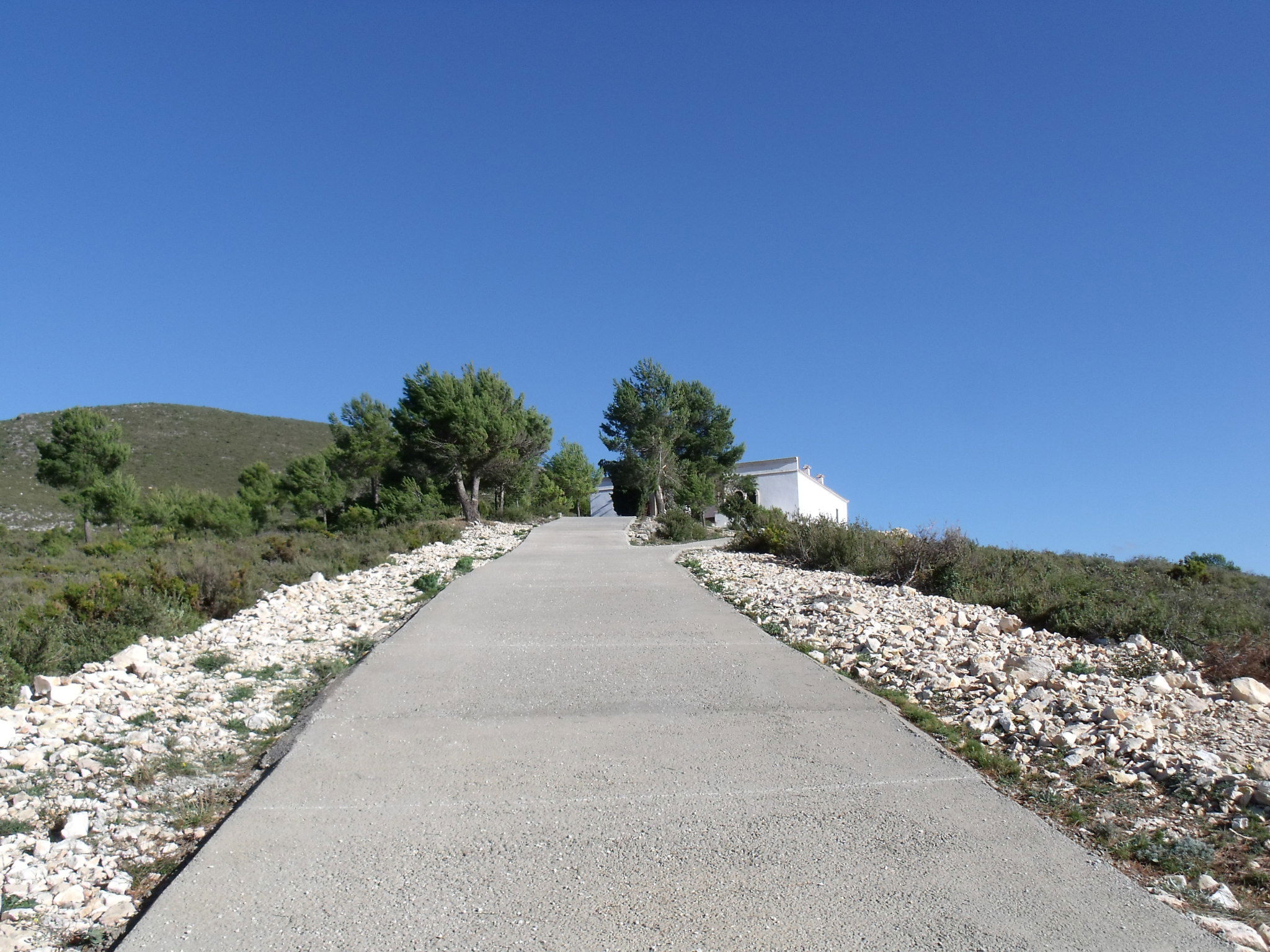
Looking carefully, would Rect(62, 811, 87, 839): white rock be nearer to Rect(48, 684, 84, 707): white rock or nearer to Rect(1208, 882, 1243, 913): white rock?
Rect(48, 684, 84, 707): white rock

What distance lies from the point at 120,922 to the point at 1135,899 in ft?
14.3

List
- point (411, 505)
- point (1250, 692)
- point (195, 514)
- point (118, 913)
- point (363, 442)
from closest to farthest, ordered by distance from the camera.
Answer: point (118, 913), point (1250, 692), point (411, 505), point (195, 514), point (363, 442)

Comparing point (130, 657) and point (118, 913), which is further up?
point (130, 657)

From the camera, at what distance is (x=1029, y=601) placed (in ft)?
34.6

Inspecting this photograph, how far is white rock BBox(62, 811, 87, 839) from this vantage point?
4.18 metres

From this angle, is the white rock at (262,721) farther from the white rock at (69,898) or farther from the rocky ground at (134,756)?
the white rock at (69,898)

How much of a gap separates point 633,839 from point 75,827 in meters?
2.85

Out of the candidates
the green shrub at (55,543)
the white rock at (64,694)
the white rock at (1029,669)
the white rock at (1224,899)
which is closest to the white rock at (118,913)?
the white rock at (64,694)

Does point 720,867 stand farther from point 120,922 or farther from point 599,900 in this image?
point 120,922

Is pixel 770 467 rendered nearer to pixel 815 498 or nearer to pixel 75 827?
pixel 815 498

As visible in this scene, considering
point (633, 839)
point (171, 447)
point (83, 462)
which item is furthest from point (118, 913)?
point (171, 447)

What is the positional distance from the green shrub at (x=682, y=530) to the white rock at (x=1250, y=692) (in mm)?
18346

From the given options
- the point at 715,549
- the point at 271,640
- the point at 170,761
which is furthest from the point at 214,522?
the point at 170,761

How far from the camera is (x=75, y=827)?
4.22 meters
